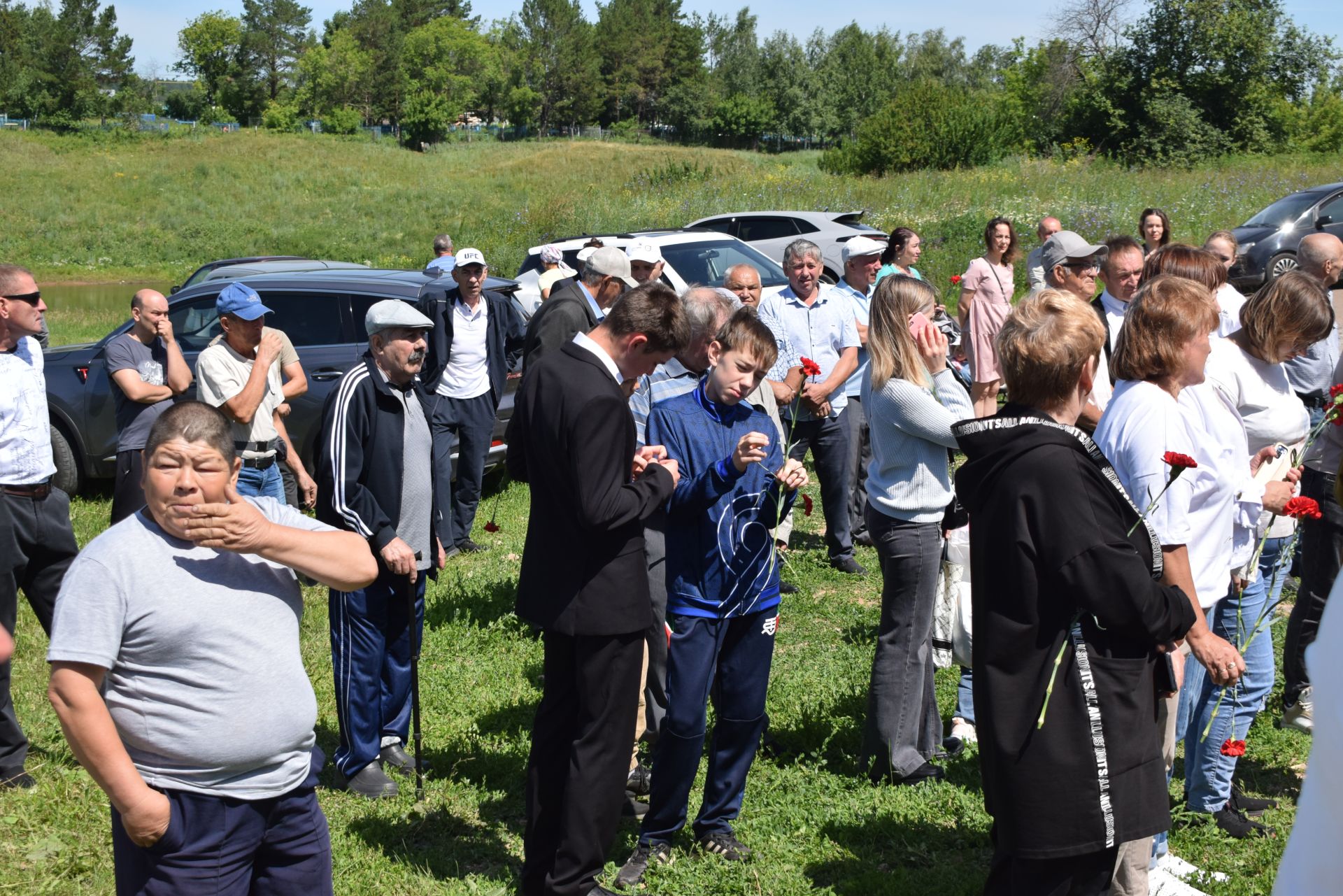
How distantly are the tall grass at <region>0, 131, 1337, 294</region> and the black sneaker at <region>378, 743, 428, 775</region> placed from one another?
15.9m

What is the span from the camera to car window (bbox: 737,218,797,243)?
65.2 feet

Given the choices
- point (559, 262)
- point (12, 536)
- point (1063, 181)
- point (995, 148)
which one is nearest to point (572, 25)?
point (995, 148)

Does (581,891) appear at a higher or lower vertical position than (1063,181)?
lower

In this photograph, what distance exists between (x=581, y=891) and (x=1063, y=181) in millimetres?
27265

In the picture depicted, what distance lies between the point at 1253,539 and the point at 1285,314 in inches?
38.7

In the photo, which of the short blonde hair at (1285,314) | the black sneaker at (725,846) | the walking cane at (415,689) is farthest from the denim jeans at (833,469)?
the black sneaker at (725,846)

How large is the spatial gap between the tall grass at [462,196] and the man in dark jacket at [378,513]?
15753mm

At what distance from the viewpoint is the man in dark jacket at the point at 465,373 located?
8.17 m

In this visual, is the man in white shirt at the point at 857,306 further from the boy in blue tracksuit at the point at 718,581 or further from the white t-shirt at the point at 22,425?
the white t-shirt at the point at 22,425

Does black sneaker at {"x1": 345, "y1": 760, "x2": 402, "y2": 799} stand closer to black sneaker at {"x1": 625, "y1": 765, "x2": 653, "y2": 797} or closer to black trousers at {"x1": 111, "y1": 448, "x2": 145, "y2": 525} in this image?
black sneaker at {"x1": 625, "y1": 765, "x2": 653, "y2": 797}

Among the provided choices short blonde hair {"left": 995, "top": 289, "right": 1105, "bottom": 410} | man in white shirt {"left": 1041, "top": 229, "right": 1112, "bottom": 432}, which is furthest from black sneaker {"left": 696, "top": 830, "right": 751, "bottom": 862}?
man in white shirt {"left": 1041, "top": 229, "right": 1112, "bottom": 432}

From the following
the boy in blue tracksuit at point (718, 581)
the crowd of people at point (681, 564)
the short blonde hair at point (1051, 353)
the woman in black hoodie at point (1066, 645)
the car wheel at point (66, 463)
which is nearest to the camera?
the crowd of people at point (681, 564)

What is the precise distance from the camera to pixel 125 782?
2490 millimetres

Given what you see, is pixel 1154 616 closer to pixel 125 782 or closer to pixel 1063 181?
pixel 125 782
